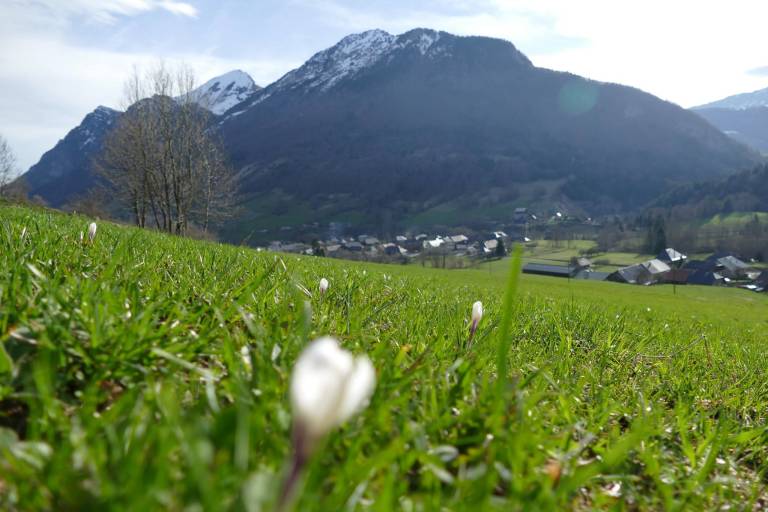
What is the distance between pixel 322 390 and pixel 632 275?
161 meters

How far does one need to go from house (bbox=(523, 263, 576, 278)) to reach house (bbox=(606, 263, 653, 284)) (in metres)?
11.4

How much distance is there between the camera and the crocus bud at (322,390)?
0.92m

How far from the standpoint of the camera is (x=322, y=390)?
940mm

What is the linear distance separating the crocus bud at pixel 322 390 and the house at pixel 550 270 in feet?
454

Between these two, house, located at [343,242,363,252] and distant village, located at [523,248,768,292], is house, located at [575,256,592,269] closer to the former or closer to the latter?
distant village, located at [523,248,768,292]

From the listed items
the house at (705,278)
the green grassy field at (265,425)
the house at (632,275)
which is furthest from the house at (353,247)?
the green grassy field at (265,425)

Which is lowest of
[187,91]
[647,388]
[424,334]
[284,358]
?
[647,388]

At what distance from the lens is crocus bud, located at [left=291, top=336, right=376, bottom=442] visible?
92cm

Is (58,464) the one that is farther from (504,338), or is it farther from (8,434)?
(504,338)

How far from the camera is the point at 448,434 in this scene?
207 centimetres

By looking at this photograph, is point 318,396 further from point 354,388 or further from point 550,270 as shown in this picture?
point 550,270

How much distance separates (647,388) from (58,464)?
13.4 feet

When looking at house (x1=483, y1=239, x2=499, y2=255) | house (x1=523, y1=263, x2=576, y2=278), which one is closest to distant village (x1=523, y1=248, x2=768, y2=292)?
house (x1=523, y1=263, x2=576, y2=278)

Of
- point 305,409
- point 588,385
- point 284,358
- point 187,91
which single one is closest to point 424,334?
point 588,385
